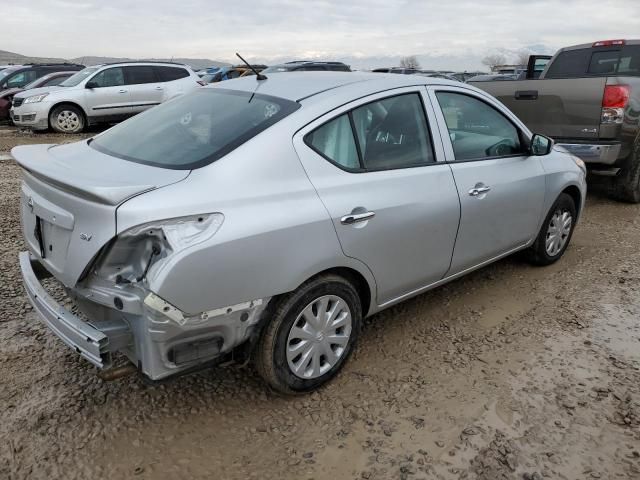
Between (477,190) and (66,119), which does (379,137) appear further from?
(66,119)

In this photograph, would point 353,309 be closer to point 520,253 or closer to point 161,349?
point 161,349

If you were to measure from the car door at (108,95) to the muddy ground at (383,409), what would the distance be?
9.38 metres

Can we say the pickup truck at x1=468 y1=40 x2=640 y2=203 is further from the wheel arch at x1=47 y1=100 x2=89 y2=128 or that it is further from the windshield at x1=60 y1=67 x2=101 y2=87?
the windshield at x1=60 y1=67 x2=101 y2=87

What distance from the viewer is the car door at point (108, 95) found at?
12141 mm

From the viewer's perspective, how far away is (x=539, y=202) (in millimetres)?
4105

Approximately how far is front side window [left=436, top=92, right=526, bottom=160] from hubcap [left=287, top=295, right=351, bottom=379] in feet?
4.38

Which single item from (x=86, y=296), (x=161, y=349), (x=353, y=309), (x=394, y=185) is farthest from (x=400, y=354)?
(x=86, y=296)

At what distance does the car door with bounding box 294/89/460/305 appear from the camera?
2.73m

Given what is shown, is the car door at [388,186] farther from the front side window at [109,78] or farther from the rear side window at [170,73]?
the rear side window at [170,73]

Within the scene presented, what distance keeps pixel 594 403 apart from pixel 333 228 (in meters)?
1.65

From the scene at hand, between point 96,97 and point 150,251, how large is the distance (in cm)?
1128

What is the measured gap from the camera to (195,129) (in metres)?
2.92

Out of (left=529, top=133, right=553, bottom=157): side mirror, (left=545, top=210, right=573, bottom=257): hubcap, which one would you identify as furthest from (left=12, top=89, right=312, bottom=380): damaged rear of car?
(left=545, top=210, right=573, bottom=257): hubcap

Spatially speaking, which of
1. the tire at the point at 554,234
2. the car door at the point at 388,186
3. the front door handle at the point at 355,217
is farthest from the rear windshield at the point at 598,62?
the front door handle at the point at 355,217
